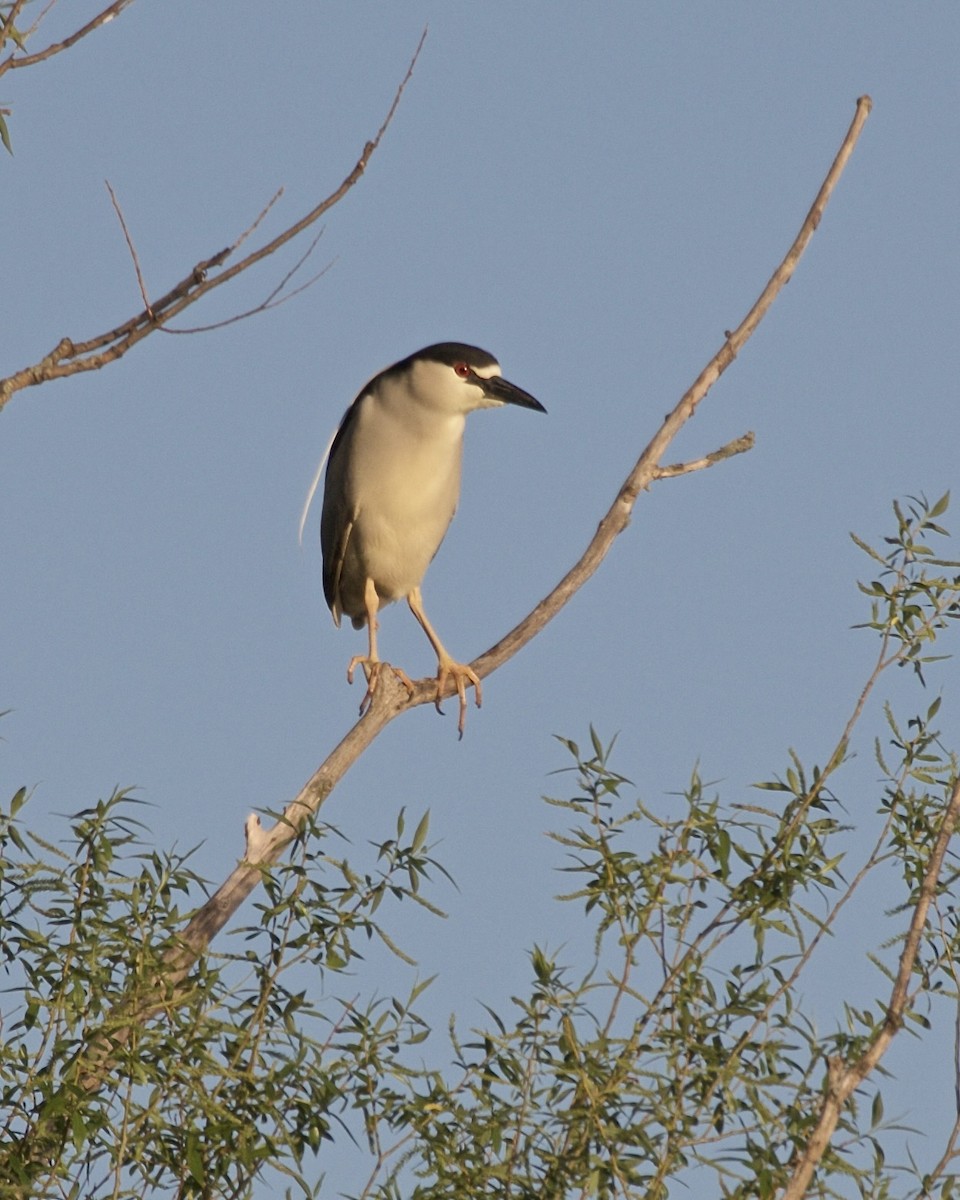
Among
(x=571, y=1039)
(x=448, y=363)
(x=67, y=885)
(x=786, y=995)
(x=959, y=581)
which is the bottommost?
(x=67, y=885)

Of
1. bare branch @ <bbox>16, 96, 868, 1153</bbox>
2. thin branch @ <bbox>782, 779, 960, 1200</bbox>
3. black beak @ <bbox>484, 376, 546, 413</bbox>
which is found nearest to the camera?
thin branch @ <bbox>782, 779, 960, 1200</bbox>

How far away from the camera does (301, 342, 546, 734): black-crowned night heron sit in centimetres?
607

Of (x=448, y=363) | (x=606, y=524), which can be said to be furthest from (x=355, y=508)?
(x=606, y=524)

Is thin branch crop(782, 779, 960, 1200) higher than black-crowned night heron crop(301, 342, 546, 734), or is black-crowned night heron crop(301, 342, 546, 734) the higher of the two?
black-crowned night heron crop(301, 342, 546, 734)

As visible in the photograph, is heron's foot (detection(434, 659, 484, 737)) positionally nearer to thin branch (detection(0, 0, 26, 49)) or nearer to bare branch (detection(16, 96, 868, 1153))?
bare branch (detection(16, 96, 868, 1153))

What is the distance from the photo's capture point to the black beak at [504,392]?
6.01 metres

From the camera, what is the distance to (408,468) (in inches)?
240

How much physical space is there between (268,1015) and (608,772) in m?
0.82

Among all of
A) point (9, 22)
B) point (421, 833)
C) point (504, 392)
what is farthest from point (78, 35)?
point (504, 392)

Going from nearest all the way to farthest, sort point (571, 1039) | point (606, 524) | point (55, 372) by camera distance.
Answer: point (55, 372)
point (571, 1039)
point (606, 524)

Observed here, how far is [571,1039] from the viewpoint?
3049 mm

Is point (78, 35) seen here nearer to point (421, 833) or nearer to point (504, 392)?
point (421, 833)

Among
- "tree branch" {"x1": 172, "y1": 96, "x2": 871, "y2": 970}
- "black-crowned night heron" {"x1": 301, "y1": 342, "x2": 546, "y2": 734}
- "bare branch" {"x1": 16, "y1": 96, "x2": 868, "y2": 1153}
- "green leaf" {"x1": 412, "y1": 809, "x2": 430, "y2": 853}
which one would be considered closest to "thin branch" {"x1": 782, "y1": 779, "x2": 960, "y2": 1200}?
"bare branch" {"x1": 16, "y1": 96, "x2": 868, "y2": 1153}

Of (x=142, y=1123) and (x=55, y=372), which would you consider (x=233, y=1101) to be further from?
(x=55, y=372)
